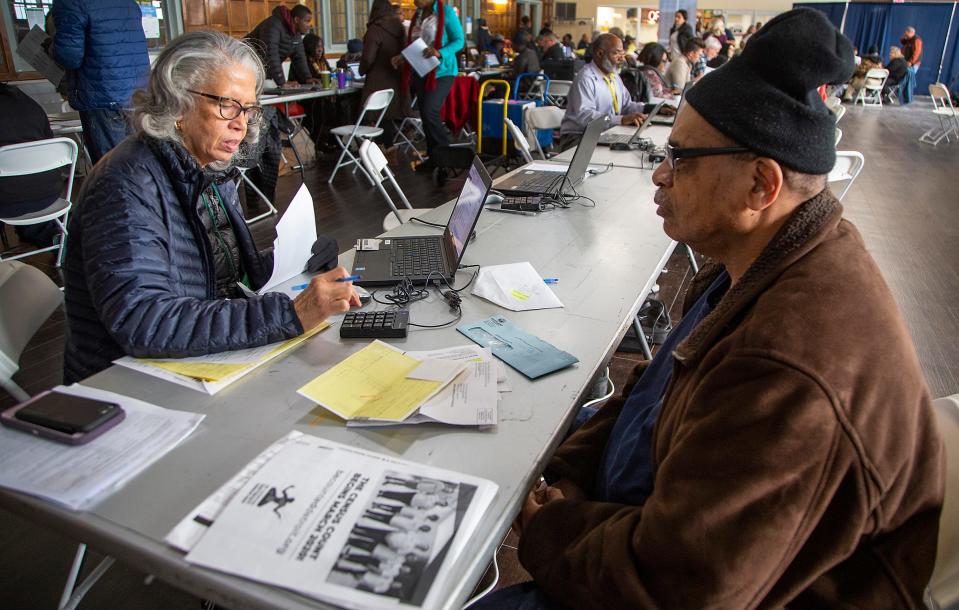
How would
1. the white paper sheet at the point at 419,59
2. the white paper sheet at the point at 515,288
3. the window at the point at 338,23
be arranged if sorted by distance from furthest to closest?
the window at the point at 338,23, the white paper sheet at the point at 419,59, the white paper sheet at the point at 515,288

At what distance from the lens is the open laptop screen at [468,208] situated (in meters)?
1.88

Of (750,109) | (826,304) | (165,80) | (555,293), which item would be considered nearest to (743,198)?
(750,109)

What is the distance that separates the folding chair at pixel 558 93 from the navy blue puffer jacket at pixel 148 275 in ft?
20.8

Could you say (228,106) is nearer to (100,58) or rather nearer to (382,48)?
(100,58)

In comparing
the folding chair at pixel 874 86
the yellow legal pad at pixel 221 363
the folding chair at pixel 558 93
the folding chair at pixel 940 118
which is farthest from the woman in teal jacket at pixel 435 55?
the folding chair at pixel 874 86

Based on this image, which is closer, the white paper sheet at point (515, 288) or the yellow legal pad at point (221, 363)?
the yellow legal pad at point (221, 363)

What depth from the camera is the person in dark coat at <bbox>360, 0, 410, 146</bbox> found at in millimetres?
6355

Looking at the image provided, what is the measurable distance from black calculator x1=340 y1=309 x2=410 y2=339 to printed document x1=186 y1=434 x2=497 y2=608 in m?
0.47

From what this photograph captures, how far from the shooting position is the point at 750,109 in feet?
3.12

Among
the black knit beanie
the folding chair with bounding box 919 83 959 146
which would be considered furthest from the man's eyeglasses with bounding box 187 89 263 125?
the folding chair with bounding box 919 83 959 146

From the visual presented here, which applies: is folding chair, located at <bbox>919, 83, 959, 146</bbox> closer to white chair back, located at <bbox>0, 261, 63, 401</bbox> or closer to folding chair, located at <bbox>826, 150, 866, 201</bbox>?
folding chair, located at <bbox>826, 150, 866, 201</bbox>

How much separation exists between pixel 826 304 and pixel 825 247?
114 millimetres

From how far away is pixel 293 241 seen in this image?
1799 mm

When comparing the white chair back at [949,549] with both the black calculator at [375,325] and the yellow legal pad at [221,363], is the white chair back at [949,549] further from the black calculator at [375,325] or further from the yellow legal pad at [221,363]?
the yellow legal pad at [221,363]
